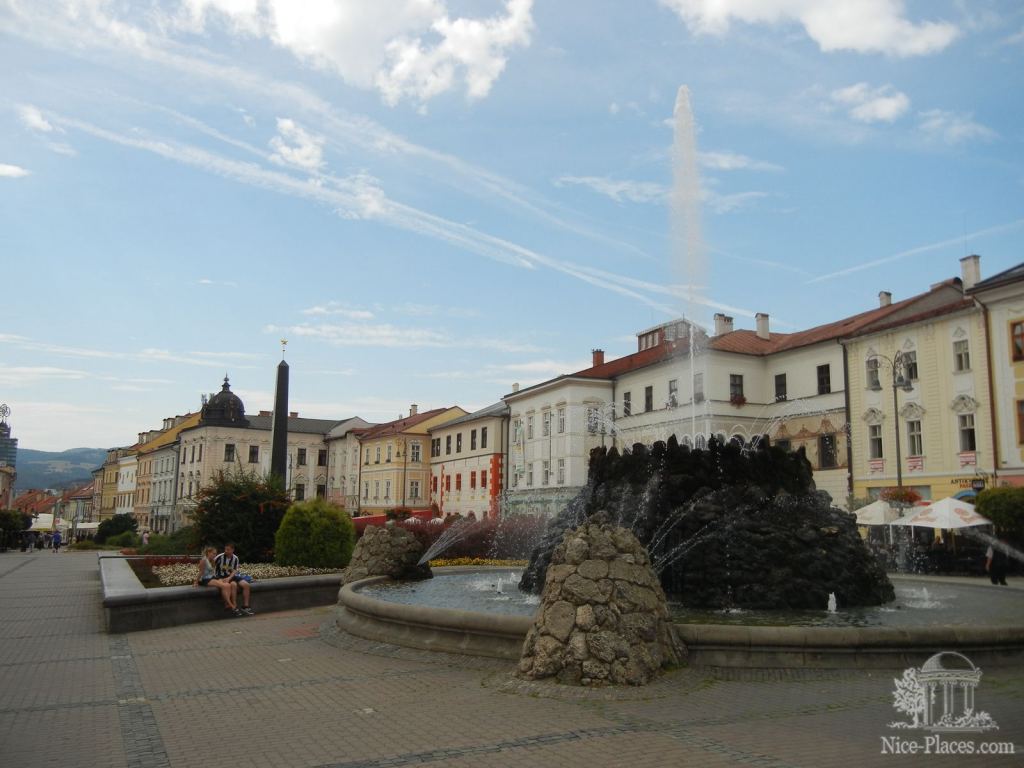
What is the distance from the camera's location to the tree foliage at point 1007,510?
2367cm

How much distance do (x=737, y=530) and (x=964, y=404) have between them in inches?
1037

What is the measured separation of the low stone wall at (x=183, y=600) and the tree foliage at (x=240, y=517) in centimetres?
485

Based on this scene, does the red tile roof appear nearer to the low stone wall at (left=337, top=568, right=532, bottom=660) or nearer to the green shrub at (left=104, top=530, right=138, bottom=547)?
Result: the green shrub at (left=104, top=530, right=138, bottom=547)

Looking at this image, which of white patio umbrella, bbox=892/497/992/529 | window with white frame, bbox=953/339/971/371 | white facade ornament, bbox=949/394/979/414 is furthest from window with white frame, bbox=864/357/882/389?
white patio umbrella, bbox=892/497/992/529

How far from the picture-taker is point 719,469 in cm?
1299

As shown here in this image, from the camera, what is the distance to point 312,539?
1956cm

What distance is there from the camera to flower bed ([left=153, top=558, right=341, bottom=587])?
17.0 metres

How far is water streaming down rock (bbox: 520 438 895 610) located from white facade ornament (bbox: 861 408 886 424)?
2680 cm

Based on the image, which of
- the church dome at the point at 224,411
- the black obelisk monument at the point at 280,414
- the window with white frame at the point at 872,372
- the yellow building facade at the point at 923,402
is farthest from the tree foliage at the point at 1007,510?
the church dome at the point at 224,411

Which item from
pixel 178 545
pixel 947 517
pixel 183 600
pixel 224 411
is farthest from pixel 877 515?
pixel 224 411

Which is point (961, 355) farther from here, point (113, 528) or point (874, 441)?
point (113, 528)

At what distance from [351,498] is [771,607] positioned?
3016 inches

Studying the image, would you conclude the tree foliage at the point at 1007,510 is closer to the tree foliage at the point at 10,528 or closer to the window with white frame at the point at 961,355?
the window with white frame at the point at 961,355

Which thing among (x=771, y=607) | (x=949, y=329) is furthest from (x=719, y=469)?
(x=949, y=329)
